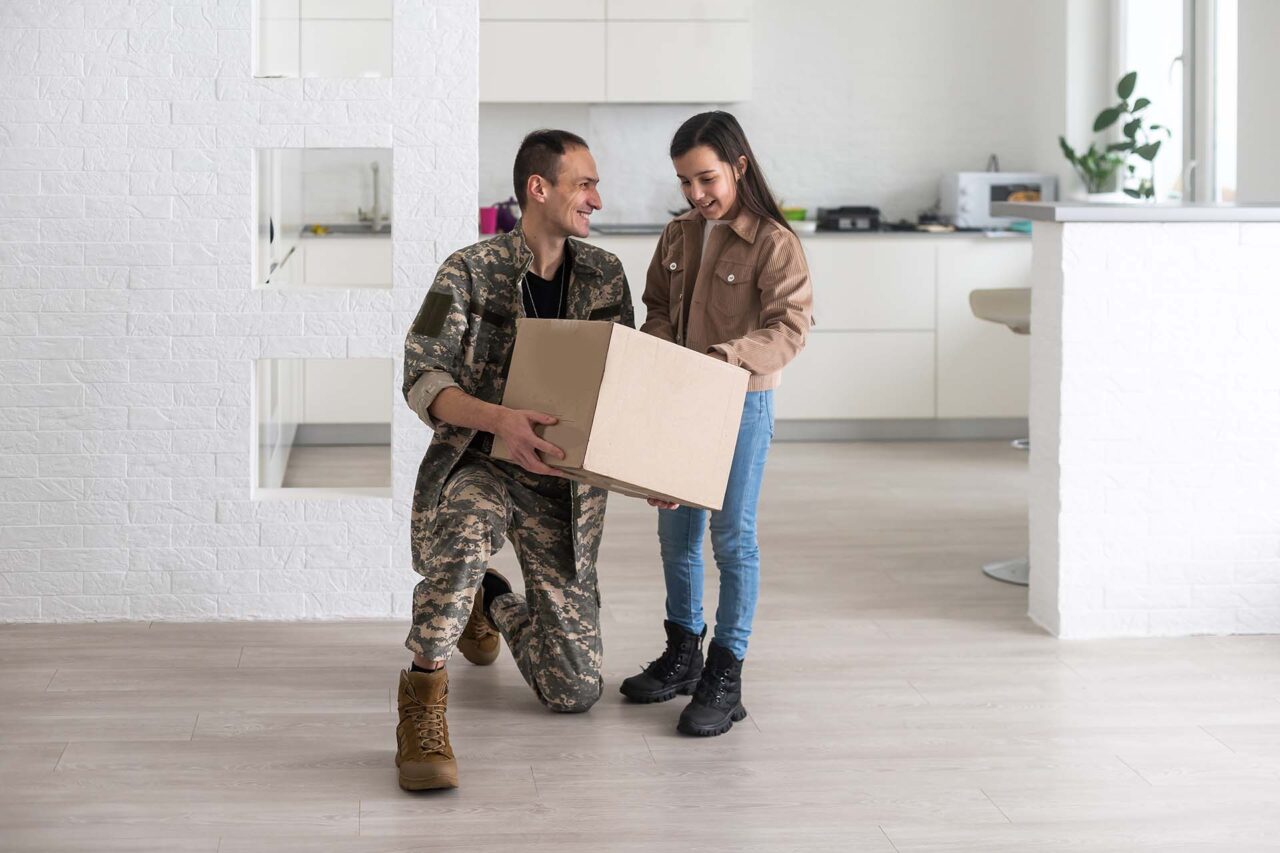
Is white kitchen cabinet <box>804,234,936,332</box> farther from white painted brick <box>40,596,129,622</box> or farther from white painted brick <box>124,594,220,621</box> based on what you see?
white painted brick <box>40,596,129,622</box>

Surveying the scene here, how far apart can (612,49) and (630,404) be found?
4.59 m

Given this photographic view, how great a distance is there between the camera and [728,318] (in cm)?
301

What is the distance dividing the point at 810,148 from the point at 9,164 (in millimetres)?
4427

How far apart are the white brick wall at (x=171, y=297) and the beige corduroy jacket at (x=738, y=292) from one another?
848 mm

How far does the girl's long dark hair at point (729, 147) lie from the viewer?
2885mm

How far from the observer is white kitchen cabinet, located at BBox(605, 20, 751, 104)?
6.92m

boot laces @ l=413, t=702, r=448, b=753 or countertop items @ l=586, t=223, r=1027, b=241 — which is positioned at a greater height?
countertop items @ l=586, t=223, r=1027, b=241

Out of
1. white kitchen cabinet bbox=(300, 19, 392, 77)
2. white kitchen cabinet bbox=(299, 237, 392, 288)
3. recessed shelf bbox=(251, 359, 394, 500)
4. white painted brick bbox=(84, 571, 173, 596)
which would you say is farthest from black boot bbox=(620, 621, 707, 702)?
white kitchen cabinet bbox=(299, 237, 392, 288)

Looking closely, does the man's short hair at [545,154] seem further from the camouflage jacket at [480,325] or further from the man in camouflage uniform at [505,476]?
the camouflage jacket at [480,325]

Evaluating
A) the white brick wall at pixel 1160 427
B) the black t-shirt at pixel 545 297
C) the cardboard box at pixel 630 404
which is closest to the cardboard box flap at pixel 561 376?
the cardboard box at pixel 630 404

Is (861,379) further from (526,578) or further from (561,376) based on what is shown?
(561,376)

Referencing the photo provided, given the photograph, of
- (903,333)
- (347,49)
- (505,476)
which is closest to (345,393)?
(347,49)

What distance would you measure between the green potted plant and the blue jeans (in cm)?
405

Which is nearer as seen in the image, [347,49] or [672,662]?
[672,662]
